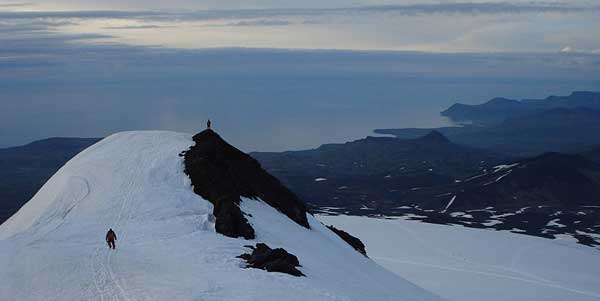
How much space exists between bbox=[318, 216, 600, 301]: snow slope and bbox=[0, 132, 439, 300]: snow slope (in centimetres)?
2835

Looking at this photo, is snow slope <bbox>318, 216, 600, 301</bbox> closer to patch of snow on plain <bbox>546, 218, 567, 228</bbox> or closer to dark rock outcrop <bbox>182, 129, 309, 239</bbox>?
dark rock outcrop <bbox>182, 129, 309, 239</bbox>

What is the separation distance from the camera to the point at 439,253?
3740 inches

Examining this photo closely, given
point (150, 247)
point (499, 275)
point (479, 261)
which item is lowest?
point (479, 261)

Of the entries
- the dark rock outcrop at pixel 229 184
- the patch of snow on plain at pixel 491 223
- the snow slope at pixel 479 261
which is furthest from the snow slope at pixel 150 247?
the patch of snow on plain at pixel 491 223

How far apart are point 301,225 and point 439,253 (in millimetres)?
53529

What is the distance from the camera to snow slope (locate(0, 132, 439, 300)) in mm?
25578

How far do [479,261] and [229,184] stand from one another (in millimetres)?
58186

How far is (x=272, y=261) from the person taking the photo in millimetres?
29016

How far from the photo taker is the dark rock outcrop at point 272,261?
93.1ft

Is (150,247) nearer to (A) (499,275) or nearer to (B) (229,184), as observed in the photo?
(B) (229,184)

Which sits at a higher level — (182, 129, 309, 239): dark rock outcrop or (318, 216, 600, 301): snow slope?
(182, 129, 309, 239): dark rock outcrop

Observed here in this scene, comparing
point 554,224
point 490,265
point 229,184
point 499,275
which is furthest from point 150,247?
point 554,224

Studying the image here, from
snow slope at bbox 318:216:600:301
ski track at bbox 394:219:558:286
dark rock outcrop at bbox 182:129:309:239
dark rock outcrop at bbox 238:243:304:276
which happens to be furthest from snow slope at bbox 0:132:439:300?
ski track at bbox 394:219:558:286

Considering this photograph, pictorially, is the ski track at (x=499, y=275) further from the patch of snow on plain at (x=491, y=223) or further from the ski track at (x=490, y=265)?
the patch of snow on plain at (x=491, y=223)
